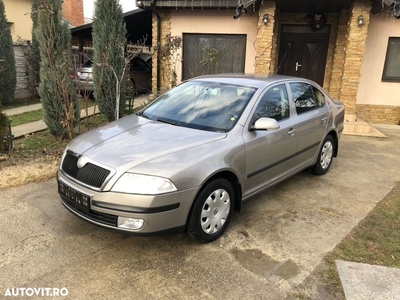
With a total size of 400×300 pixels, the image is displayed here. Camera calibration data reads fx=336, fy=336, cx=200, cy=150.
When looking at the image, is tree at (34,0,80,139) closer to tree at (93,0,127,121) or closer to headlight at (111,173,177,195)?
tree at (93,0,127,121)

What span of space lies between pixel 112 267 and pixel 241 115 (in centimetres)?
196

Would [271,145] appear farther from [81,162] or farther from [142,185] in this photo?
[81,162]

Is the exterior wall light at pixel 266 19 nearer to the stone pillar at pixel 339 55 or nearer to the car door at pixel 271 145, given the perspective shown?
the stone pillar at pixel 339 55

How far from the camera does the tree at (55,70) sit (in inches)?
241

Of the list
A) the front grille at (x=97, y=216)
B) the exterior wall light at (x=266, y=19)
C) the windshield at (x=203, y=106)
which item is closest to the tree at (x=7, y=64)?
the exterior wall light at (x=266, y=19)

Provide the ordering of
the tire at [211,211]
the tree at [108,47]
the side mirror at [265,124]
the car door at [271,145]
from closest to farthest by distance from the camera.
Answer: the tire at [211,211], the side mirror at [265,124], the car door at [271,145], the tree at [108,47]

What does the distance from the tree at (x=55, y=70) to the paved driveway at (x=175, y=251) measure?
2.16 meters

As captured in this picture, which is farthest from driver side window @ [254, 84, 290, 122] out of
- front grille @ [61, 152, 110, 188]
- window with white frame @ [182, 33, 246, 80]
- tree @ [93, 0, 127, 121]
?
window with white frame @ [182, 33, 246, 80]

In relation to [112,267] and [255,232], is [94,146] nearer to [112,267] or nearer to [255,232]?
[112,267]

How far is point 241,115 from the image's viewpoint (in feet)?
11.8

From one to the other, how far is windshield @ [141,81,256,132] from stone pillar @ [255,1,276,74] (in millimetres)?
5550

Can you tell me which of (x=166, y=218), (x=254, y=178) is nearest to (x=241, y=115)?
(x=254, y=178)

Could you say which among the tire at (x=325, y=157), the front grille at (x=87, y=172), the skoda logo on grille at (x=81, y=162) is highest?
the skoda logo on grille at (x=81, y=162)

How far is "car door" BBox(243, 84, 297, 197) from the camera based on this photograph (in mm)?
3592
